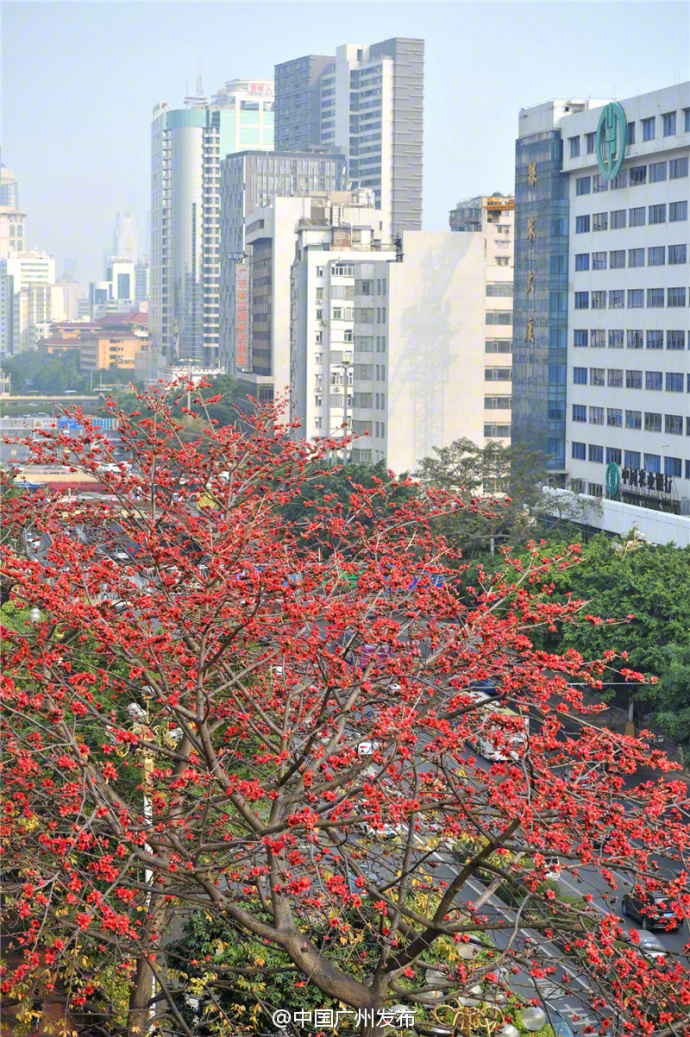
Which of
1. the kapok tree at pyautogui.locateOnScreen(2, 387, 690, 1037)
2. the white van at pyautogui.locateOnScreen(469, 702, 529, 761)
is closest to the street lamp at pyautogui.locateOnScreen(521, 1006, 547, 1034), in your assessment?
the kapok tree at pyautogui.locateOnScreen(2, 387, 690, 1037)

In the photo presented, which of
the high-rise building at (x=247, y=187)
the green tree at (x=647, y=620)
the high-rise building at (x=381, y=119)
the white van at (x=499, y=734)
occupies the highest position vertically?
the high-rise building at (x=381, y=119)

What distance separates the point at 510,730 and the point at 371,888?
3.52ft

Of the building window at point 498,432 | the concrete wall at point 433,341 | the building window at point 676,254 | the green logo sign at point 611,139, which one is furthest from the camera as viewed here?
the building window at point 498,432

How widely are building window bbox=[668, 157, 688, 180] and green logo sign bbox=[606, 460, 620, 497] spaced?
341 inches

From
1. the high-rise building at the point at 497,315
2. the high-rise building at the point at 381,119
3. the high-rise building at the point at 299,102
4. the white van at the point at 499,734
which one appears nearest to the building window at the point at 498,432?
the high-rise building at the point at 497,315

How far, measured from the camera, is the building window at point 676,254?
125ft

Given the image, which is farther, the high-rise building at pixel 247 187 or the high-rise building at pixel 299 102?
the high-rise building at pixel 299 102

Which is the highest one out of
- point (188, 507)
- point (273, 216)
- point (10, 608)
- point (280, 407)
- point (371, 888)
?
point (273, 216)

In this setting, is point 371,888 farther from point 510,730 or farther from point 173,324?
point 173,324

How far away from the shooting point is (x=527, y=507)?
37.5 m

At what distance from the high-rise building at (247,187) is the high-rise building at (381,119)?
11699 millimetres

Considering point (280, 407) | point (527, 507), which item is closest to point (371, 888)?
point (280, 407)

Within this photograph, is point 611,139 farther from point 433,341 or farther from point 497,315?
point 497,315

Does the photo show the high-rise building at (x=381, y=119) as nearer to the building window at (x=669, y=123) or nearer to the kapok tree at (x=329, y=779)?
the building window at (x=669, y=123)
